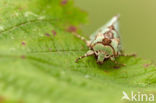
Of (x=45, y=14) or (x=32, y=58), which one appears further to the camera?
(x=45, y=14)

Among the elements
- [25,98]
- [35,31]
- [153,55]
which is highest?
[153,55]

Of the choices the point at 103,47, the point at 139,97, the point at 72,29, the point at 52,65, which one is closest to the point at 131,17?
the point at 72,29

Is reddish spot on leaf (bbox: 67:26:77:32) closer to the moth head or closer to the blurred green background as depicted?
the moth head

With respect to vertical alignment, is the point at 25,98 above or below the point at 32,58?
below

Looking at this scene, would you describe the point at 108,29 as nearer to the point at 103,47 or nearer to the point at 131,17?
the point at 103,47

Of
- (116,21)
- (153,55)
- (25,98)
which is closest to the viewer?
(25,98)

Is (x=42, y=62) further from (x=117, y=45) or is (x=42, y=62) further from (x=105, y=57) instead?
→ (x=117, y=45)

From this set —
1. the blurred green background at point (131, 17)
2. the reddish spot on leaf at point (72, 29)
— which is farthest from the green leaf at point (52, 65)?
the blurred green background at point (131, 17)

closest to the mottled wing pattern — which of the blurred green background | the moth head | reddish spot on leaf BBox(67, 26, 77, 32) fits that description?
reddish spot on leaf BBox(67, 26, 77, 32)

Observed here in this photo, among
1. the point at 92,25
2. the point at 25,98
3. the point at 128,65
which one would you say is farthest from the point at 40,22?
the point at 92,25

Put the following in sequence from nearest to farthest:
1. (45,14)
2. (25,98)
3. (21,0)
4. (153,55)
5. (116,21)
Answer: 1. (25,98)
2. (21,0)
3. (45,14)
4. (116,21)
5. (153,55)
